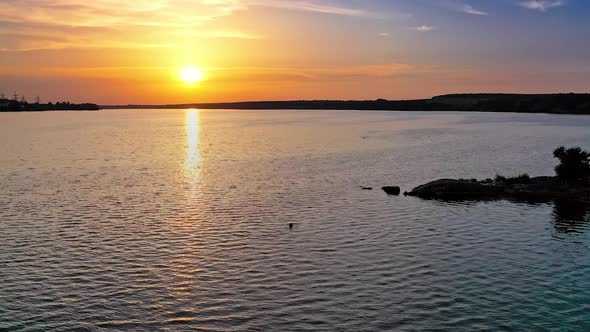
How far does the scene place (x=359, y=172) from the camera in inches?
3831

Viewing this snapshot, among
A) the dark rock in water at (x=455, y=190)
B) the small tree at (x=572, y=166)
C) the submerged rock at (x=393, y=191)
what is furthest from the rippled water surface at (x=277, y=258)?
the small tree at (x=572, y=166)

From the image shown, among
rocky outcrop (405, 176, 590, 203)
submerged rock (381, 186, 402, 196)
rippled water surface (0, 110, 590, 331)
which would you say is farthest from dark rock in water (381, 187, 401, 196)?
rippled water surface (0, 110, 590, 331)

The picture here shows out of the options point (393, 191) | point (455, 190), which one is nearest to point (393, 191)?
point (393, 191)

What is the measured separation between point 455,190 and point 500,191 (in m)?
6.40

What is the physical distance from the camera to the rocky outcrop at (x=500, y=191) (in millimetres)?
69688

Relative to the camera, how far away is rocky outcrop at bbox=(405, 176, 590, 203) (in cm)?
6969

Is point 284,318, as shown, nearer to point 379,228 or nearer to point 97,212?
point 379,228

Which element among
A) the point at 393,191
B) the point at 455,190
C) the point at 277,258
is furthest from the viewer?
the point at 393,191

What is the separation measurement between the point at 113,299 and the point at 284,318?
1048 cm

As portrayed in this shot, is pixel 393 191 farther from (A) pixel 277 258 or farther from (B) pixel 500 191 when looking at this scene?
(A) pixel 277 258

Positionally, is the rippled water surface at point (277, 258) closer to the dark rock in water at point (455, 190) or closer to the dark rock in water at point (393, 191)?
the dark rock in water at point (393, 191)

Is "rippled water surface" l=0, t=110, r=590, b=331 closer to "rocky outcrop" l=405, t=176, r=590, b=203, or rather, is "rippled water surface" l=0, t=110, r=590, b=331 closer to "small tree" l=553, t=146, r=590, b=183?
"rocky outcrop" l=405, t=176, r=590, b=203

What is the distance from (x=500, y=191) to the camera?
7256 cm

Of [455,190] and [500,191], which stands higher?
[455,190]
